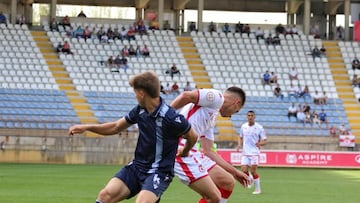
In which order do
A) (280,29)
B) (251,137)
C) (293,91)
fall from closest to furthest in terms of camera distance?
(251,137)
(293,91)
(280,29)

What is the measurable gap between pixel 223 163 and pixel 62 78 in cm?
3645

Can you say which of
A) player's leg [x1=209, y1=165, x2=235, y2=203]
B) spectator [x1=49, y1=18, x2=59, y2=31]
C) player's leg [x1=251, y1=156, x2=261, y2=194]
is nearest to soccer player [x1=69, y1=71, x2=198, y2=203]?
player's leg [x1=209, y1=165, x2=235, y2=203]

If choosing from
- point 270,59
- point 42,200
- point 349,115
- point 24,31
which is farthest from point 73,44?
point 42,200

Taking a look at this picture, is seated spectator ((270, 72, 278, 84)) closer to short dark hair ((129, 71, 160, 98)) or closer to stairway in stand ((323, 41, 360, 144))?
stairway in stand ((323, 41, 360, 144))

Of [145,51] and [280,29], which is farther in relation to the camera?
[280,29]

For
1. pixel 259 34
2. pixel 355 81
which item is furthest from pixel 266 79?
pixel 259 34

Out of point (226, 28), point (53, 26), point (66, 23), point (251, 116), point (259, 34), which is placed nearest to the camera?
point (251, 116)

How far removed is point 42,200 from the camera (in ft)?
58.9

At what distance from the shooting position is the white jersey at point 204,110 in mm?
11422

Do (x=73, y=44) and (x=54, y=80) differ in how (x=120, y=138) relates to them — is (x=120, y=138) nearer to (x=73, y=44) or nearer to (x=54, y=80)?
(x=54, y=80)

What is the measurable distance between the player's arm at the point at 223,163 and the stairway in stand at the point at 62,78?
3062cm

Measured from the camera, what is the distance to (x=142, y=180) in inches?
397

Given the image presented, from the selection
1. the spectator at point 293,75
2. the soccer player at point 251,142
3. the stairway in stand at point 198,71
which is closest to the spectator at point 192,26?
the stairway in stand at point 198,71

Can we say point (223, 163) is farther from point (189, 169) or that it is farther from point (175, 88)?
point (175, 88)
